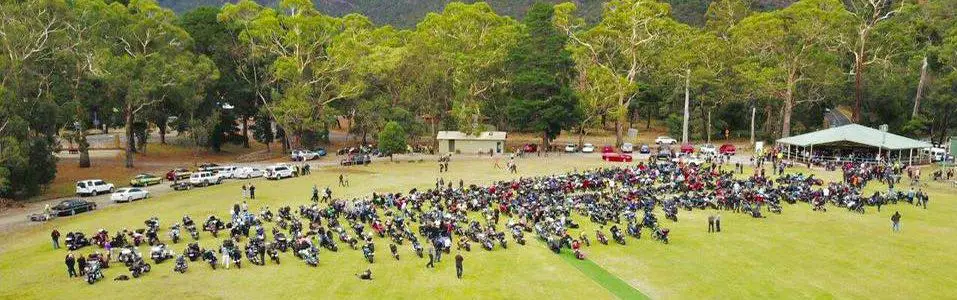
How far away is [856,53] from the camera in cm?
7519

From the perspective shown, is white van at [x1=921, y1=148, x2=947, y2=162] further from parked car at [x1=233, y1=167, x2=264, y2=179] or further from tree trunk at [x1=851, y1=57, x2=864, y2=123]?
parked car at [x1=233, y1=167, x2=264, y2=179]

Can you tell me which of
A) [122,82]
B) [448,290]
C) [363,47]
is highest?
[363,47]

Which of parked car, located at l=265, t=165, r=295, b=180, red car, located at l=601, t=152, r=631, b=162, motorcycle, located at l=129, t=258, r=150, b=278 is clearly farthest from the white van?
motorcycle, located at l=129, t=258, r=150, b=278

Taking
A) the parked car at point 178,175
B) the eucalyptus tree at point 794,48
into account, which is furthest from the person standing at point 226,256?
the eucalyptus tree at point 794,48

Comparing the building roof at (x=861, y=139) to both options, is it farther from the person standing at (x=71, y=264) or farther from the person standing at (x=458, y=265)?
the person standing at (x=71, y=264)

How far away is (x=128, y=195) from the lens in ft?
145

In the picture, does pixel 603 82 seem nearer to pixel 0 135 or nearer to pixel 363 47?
pixel 363 47

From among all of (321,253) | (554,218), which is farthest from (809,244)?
(321,253)

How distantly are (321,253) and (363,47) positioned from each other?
150 feet

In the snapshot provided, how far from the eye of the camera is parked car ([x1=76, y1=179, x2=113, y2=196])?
46.6 meters

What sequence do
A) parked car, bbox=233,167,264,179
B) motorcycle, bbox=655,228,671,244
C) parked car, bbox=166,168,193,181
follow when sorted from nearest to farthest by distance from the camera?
motorcycle, bbox=655,228,671,244
parked car, bbox=166,168,193,181
parked car, bbox=233,167,264,179

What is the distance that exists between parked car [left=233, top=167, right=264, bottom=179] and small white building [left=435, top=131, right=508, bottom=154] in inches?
911

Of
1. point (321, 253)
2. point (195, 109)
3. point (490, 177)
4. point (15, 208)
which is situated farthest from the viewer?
point (195, 109)


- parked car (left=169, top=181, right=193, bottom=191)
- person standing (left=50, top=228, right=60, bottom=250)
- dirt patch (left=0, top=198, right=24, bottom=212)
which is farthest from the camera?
parked car (left=169, top=181, right=193, bottom=191)
